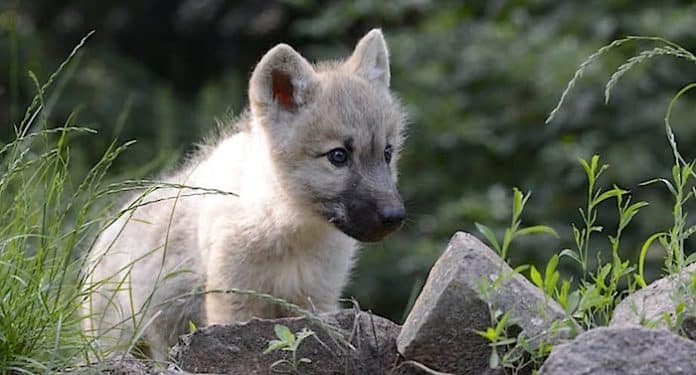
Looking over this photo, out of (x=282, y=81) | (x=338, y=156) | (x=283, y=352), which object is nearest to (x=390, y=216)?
(x=338, y=156)

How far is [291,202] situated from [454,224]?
3325 mm

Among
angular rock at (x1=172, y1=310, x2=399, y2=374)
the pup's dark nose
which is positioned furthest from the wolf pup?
angular rock at (x1=172, y1=310, x2=399, y2=374)

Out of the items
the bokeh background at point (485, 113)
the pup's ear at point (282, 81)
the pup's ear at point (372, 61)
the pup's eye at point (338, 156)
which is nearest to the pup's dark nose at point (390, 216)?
the pup's eye at point (338, 156)

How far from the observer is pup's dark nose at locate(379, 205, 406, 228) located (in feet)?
16.0

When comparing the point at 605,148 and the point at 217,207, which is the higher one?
the point at 217,207

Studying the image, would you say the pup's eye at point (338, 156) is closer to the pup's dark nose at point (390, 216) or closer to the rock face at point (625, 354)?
the pup's dark nose at point (390, 216)

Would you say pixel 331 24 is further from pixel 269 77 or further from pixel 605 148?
pixel 269 77

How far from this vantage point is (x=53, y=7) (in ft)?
36.5

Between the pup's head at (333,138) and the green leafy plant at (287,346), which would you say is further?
the pup's head at (333,138)

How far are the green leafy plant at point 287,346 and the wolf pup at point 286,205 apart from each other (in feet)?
5.27

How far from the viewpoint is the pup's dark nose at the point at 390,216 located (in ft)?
16.0

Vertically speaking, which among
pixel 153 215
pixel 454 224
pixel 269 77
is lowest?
pixel 454 224

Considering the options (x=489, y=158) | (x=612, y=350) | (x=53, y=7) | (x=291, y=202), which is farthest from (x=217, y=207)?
(x=53, y=7)

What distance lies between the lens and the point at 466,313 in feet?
10.3
